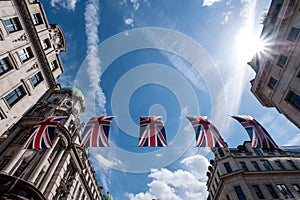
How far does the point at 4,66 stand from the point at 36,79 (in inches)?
232

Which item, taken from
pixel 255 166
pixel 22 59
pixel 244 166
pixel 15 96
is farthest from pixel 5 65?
pixel 255 166

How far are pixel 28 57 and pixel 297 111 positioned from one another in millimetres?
39465

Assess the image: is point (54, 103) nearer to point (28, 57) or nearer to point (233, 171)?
point (28, 57)

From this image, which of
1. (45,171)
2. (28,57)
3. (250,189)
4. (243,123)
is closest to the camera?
(243,123)

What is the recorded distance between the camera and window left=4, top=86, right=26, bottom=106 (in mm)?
22094

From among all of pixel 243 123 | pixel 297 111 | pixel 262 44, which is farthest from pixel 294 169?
pixel 243 123

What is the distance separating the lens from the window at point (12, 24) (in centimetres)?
2159

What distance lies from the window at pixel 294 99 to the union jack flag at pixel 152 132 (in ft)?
68.1

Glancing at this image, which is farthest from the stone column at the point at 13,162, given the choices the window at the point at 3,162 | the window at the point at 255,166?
the window at the point at 255,166

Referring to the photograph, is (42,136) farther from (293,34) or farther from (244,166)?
(244,166)

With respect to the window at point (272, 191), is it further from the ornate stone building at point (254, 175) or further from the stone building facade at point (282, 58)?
the stone building facade at point (282, 58)

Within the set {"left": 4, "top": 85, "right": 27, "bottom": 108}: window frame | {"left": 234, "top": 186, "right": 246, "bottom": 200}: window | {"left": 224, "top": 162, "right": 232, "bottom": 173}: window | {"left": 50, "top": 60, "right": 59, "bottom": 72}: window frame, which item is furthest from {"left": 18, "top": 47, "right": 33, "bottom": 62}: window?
{"left": 234, "top": 186, "right": 246, "bottom": 200}: window

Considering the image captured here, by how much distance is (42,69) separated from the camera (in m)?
28.0

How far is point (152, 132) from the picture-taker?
16375 mm
